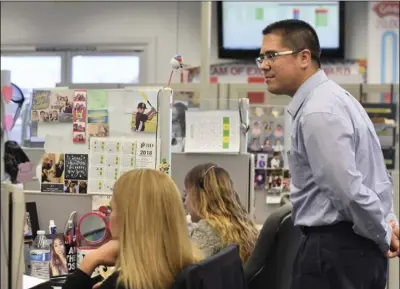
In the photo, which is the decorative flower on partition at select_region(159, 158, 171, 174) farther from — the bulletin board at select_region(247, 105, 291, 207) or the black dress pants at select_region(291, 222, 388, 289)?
the bulletin board at select_region(247, 105, 291, 207)

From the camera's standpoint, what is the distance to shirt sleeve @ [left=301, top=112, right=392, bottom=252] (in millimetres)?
1570

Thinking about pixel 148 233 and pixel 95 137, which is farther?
pixel 95 137

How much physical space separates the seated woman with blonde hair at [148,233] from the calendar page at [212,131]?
131 cm

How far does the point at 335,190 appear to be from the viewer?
1580 mm

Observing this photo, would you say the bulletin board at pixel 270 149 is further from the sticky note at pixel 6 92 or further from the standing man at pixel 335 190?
the sticky note at pixel 6 92

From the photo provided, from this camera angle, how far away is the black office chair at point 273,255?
198cm

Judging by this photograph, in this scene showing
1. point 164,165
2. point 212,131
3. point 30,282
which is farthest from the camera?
point 212,131

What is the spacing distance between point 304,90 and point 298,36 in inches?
7.2

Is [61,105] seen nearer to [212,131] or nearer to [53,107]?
[53,107]

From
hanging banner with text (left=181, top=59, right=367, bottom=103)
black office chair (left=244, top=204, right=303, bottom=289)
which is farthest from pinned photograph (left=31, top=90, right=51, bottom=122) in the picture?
hanging banner with text (left=181, top=59, right=367, bottom=103)

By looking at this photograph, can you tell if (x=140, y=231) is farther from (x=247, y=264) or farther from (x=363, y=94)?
(x=363, y=94)

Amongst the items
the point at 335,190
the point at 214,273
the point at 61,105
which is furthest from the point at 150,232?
the point at 61,105

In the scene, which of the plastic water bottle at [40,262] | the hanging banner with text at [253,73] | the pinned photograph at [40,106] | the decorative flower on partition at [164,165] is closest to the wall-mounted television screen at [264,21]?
the hanging banner with text at [253,73]

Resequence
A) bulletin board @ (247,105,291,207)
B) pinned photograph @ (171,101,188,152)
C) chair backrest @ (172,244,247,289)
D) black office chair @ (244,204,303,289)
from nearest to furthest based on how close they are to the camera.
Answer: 1. chair backrest @ (172,244,247,289)
2. black office chair @ (244,204,303,289)
3. pinned photograph @ (171,101,188,152)
4. bulletin board @ (247,105,291,207)
